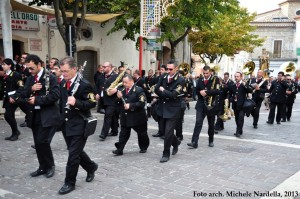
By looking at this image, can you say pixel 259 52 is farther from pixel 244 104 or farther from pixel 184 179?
pixel 184 179

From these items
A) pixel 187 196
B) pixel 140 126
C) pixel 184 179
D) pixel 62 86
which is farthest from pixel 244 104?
pixel 62 86

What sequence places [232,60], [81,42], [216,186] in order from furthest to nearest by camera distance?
[232,60]
[81,42]
[216,186]

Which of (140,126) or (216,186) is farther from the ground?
(140,126)

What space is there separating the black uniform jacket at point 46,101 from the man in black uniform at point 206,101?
348 cm

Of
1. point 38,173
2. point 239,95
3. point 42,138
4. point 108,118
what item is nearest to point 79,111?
point 42,138

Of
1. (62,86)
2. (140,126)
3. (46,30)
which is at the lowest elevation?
(140,126)

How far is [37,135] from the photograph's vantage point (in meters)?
5.75

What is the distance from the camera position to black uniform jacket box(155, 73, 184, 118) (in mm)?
6969

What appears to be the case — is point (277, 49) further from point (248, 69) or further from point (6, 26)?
point (6, 26)

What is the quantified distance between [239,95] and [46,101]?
604 centimetres

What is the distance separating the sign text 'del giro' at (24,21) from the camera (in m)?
14.7

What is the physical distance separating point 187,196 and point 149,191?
1.84ft

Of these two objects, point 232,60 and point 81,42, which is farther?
point 232,60

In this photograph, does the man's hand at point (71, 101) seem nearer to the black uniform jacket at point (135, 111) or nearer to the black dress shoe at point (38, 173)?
the black dress shoe at point (38, 173)
